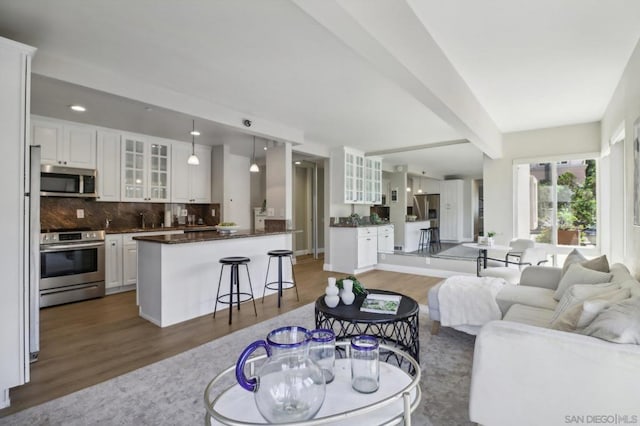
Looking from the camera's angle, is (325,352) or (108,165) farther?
(108,165)

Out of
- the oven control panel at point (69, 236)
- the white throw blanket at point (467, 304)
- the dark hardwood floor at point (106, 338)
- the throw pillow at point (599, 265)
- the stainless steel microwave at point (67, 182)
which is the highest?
the stainless steel microwave at point (67, 182)

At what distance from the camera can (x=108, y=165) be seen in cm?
502

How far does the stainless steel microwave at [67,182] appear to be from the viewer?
436 centimetres

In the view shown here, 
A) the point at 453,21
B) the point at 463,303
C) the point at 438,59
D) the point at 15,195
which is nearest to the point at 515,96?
the point at 438,59

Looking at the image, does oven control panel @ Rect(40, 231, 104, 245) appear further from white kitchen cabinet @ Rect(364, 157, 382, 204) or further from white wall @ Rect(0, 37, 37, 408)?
white kitchen cabinet @ Rect(364, 157, 382, 204)

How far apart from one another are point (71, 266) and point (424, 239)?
8.68 meters

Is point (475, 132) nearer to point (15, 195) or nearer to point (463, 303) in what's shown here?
point (463, 303)

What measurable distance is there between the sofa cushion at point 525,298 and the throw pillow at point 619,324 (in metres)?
1.19

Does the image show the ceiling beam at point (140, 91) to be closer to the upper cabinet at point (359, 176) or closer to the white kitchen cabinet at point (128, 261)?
the upper cabinet at point (359, 176)

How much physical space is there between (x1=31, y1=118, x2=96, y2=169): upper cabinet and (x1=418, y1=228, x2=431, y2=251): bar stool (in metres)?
8.08

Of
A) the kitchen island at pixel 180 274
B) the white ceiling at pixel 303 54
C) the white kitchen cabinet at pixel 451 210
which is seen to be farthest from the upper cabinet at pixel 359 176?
the white kitchen cabinet at pixel 451 210

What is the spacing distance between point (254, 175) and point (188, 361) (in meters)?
5.84

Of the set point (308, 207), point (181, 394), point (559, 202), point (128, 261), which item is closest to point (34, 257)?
point (181, 394)

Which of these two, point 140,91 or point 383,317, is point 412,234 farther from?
point 140,91
